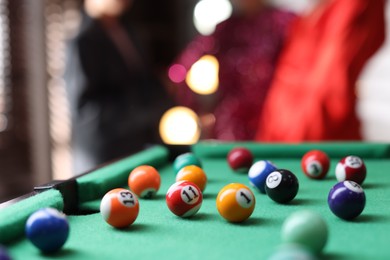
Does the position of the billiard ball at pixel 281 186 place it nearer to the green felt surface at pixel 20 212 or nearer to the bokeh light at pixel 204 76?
the green felt surface at pixel 20 212

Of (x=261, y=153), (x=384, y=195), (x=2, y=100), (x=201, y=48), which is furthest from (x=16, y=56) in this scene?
(x=384, y=195)

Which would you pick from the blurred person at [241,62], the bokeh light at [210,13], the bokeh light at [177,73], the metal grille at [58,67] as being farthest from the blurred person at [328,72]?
the metal grille at [58,67]

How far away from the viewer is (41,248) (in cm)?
100

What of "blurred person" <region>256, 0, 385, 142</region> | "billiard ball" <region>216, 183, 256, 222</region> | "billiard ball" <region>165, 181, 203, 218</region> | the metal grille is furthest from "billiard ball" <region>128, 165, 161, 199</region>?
the metal grille

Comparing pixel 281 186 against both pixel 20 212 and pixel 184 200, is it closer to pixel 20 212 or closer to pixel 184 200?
pixel 184 200

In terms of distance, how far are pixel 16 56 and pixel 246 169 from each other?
9.64 feet

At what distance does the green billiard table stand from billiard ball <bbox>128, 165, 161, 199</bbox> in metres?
0.03

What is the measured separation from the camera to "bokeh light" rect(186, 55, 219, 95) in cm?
391

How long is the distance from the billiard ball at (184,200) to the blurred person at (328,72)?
1.58 meters

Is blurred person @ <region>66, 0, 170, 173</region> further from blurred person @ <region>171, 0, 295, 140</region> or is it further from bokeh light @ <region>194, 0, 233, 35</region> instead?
bokeh light @ <region>194, 0, 233, 35</region>

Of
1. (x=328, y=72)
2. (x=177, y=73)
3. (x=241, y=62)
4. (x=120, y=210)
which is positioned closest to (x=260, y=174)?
(x=120, y=210)

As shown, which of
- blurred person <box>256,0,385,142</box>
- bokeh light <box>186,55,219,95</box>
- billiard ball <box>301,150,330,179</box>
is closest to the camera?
billiard ball <box>301,150,330,179</box>

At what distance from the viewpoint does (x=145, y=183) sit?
148cm

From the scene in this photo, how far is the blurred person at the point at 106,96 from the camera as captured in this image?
138 inches
